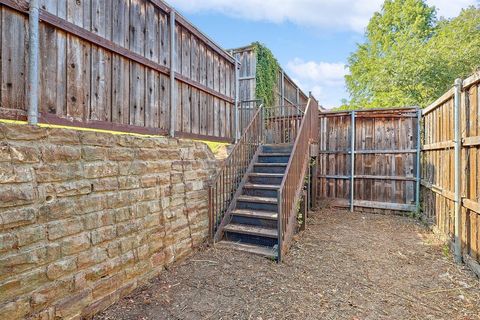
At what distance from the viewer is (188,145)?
3.77m

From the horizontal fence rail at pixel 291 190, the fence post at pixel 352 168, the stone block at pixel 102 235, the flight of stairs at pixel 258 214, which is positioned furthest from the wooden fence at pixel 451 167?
the stone block at pixel 102 235

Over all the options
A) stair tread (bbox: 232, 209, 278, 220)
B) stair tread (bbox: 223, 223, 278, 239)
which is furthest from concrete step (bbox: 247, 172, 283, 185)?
stair tread (bbox: 223, 223, 278, 239)

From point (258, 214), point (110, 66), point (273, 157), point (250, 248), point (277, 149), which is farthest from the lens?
Result: point (277, 149)

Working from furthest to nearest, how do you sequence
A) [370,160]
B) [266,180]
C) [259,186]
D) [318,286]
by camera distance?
[370,160]
[266,180]
[259,186]
[318,286]

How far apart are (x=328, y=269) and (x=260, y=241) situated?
1052mm

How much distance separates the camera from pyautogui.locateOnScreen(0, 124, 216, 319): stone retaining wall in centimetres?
181

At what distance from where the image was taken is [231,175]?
462 cm

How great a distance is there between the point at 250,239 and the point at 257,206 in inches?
22.6

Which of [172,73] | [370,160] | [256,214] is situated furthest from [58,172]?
[370,160]

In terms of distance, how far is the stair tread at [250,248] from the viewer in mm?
3660

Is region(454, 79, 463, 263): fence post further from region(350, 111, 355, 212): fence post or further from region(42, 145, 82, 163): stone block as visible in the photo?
region(42, 145, 82, 163): stone block

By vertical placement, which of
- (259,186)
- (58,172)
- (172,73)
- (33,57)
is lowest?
(259,186)

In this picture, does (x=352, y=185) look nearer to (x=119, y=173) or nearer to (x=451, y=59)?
(x=119, y=173)

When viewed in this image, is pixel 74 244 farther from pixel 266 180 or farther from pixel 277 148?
pixel 277 148
